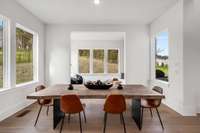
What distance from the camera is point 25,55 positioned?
548cm

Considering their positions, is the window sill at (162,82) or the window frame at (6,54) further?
the window sill at (162,82)

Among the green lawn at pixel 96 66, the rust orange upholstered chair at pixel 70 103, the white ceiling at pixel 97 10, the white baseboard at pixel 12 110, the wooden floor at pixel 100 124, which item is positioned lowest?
the wooden floor at pixel 100 124

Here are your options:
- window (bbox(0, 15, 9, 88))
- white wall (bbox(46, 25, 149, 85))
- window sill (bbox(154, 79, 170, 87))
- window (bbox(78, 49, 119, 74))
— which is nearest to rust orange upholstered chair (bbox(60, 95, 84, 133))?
window (bbox(0, 15, 9, 88))

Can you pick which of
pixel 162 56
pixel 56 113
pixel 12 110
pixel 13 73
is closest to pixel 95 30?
pixel 162 56

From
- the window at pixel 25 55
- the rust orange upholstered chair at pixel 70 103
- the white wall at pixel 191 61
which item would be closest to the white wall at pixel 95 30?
the window at pixel 25 55

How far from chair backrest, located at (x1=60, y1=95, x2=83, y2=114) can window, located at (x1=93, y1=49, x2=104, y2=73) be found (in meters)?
8.23

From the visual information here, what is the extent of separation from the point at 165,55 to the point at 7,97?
4431mm

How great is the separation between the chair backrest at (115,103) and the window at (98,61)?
8.27 meters

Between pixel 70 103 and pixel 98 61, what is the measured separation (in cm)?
840

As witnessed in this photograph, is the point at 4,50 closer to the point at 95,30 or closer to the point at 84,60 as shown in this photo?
the point at 95,30

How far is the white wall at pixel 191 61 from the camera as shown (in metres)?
4.28

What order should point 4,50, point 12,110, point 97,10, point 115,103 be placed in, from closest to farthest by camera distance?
point 115,103, point 4,50, point 12,110, point 97,10

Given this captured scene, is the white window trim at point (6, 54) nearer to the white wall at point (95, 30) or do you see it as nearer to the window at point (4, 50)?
the window at point (4, 50)

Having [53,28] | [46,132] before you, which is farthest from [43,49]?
[46,132]
